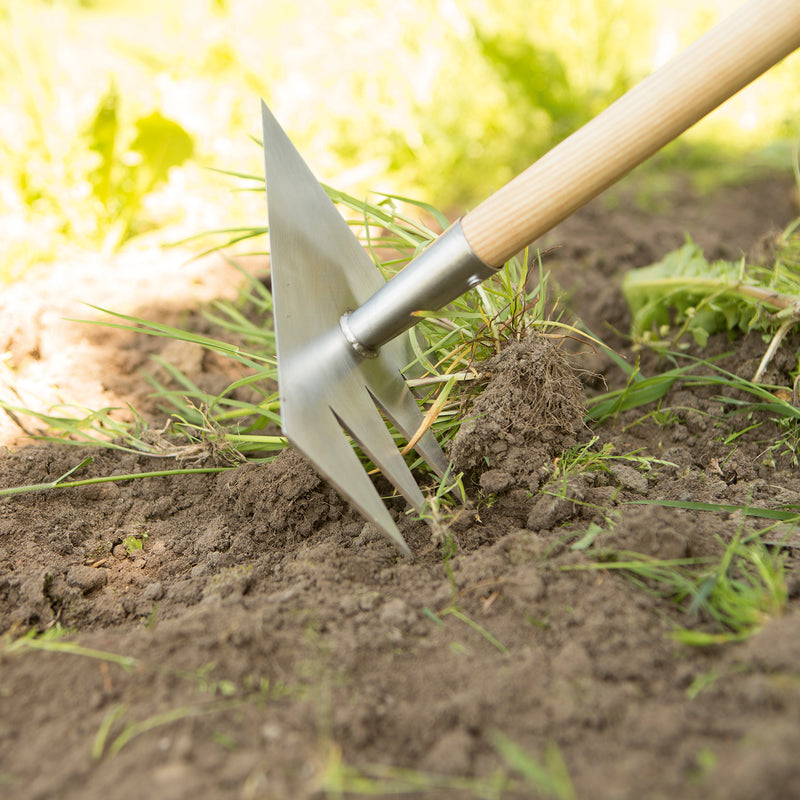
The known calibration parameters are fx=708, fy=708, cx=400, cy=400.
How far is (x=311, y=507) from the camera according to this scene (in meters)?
1.53

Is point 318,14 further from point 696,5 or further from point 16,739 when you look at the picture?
point 16,739

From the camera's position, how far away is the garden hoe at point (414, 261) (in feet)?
3.94

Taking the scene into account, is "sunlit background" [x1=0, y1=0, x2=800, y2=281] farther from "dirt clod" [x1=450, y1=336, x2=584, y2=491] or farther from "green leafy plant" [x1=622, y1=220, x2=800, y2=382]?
"dirt clod" [x1=450, y1=336, x2=584, y2=491]

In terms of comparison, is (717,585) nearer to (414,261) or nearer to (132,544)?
(414,261)

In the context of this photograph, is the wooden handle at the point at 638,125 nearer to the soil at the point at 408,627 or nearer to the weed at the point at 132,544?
the soil at the point at 408,627

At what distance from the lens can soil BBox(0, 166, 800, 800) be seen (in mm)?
882

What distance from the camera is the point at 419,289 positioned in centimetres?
132

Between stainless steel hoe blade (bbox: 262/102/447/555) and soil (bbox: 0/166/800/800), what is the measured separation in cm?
16

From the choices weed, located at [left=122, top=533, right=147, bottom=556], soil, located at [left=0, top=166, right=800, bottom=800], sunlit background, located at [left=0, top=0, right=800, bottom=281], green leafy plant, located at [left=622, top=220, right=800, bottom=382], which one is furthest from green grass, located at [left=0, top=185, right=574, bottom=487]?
sunlit background, located at [left=0, top=0, right=800, bottom=281]

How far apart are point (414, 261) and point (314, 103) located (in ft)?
8.37

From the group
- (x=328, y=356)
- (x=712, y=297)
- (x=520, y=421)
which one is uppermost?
(x=328, y=356)

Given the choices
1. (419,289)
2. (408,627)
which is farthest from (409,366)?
(408,627)

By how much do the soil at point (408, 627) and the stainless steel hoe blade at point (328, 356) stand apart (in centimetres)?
16

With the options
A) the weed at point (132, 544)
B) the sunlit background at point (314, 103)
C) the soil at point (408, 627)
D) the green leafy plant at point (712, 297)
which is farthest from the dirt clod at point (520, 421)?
the sunlit background at point (314, 103)
